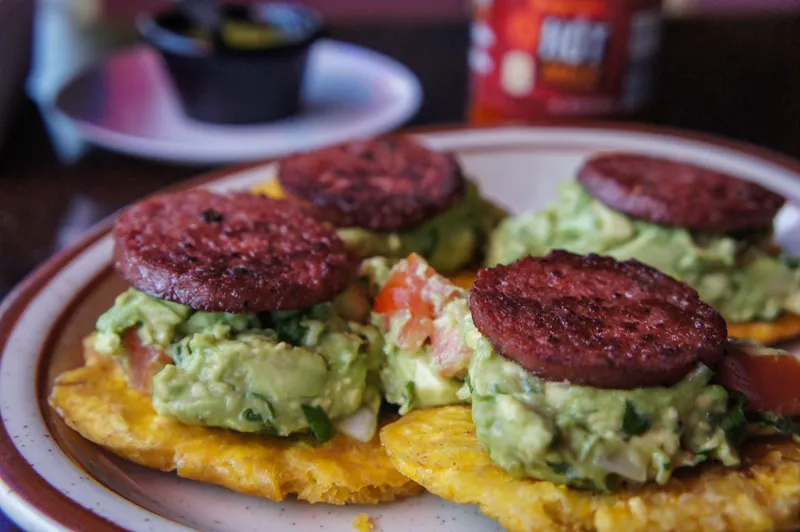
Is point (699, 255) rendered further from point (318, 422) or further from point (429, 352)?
point (318, 422)

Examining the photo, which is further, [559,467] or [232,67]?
[232,67]

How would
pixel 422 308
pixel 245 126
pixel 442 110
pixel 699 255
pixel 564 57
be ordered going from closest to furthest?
pixel 422 308 < pixel 699 255 < pixel 564 57 < pixel 245 126 < pixel 442 110

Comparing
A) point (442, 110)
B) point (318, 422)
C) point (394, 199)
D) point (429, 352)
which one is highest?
point (394, 199)

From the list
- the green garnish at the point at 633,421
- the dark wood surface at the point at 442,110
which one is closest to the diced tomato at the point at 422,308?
the green garnish at the point at 633,421

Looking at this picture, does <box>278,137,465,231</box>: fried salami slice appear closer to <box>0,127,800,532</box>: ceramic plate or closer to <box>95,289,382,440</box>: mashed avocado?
<box>95,289,382,440</box>: mashed avocado

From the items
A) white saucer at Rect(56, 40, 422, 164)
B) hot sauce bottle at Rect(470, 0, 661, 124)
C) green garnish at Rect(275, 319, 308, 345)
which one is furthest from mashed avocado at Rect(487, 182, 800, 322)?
white saucer at Rect(56, 40, 422, 164)

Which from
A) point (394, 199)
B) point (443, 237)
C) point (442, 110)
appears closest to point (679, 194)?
point (443, 237)

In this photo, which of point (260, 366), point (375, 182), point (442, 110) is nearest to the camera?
point (260, 366)
